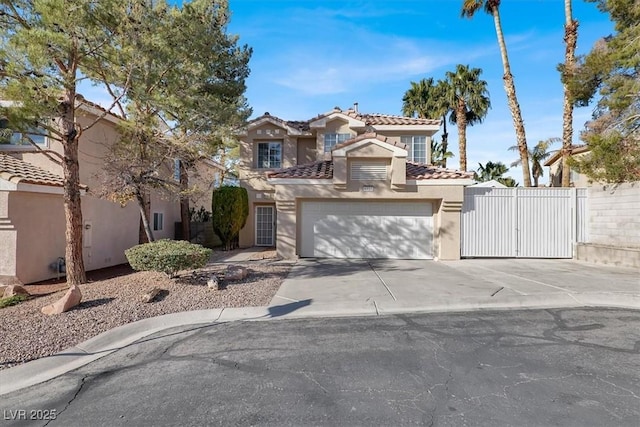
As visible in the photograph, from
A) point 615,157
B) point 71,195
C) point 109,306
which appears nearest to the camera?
point 109,306

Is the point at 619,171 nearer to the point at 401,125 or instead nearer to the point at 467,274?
the point at 467,274

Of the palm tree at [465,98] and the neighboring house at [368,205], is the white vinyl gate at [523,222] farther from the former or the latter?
the palm tree at [465,98]

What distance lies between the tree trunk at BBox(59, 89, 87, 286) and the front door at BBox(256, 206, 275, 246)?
9.38 meters

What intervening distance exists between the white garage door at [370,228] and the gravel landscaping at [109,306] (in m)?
3.89

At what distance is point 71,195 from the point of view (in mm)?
8492

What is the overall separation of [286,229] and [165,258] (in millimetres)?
5991

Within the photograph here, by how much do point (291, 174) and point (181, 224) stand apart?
824cm

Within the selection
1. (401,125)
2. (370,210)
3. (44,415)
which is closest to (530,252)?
(370,210)

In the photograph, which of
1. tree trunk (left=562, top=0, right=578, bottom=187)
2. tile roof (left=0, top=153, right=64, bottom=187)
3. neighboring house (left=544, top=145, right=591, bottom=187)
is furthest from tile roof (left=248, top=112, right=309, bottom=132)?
neighboring house (left=544, top=145, right=591, bottom=187)

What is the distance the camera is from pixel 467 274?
9.97 m

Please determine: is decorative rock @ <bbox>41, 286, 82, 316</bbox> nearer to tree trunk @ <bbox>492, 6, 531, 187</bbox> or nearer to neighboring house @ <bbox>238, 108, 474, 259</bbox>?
neighboring house @ <bbox>238, 108, 474, 259</bbox>

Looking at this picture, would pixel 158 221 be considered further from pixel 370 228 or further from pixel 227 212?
pixel 370 228

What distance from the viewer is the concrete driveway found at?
698cm

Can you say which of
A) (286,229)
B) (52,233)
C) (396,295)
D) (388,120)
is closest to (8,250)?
(52,233)
